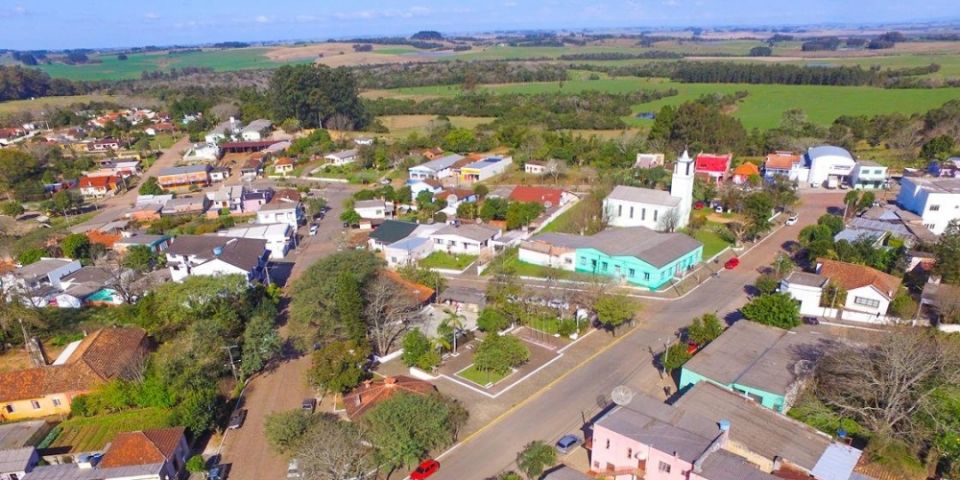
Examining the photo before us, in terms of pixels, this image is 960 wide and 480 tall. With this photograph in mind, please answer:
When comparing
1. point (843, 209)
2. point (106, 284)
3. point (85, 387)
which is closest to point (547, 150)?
point (843, 209)

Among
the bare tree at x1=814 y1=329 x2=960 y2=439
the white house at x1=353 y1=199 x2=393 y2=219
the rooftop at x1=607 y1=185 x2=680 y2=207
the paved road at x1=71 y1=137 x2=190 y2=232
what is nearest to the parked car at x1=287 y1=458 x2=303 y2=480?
the bare tree at x1=814 y1=329 x2=960 y2=439

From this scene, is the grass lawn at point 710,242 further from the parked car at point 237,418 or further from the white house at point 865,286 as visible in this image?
the parked car at point 237,418

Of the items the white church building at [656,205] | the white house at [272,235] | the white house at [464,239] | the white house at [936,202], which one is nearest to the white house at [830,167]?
the white house at [936,202]

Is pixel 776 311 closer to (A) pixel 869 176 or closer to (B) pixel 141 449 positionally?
(B) pixel 141 449

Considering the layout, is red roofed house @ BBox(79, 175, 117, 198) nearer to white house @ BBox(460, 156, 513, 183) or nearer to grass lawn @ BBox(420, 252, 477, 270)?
white house @ BBox(460, 156, 513, 183)

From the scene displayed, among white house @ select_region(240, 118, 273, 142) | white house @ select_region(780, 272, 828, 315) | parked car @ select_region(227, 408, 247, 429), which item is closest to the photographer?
parked car @ select_region(227, 408, 247, 429)

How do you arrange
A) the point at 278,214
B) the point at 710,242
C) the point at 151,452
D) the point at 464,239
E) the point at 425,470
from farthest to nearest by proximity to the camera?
1. the point at 278,214
2. the point at 710,242
3. the point at 464,239
4. the point at 151,452
5. the point at 425,470

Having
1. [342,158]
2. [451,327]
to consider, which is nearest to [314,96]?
[342,158]
